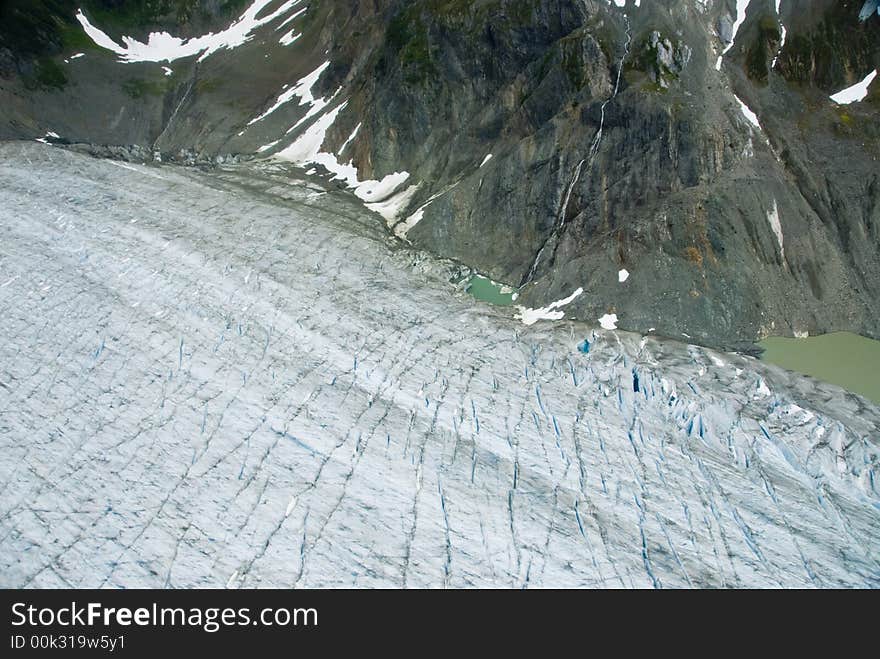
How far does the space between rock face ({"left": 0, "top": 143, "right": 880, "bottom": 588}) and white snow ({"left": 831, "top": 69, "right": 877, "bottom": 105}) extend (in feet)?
37.3

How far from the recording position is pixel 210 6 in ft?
197

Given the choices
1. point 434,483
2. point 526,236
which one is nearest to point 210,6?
point 526,236

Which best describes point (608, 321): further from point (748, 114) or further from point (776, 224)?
point (748, 114)

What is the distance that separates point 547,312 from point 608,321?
1829mm

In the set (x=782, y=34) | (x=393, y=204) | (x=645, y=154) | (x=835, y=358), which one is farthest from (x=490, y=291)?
(x=782, y=34)

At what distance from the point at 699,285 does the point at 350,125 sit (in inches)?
822

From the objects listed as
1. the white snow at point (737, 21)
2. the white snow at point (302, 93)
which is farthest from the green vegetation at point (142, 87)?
the white snow at point (737, 21)

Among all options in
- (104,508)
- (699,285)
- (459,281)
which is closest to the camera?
(104,508)

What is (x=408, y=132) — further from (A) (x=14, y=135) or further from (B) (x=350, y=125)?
(A) (x=14, y=135)

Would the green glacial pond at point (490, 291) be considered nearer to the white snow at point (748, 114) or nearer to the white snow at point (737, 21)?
the white snow at point (748, 114)

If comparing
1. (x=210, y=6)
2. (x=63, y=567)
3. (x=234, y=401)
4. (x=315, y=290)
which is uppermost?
(x=210, y=6)

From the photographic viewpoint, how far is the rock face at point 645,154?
22.6 m

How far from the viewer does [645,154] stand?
80.4ft

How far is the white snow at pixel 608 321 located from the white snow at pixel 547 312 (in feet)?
3.79
